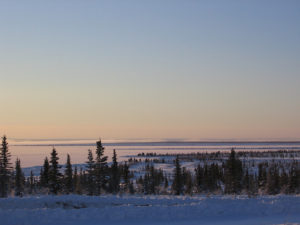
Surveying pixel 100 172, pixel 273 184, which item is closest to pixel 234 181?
pixel 273 184

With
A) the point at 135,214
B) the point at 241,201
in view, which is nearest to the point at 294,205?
the point at 241,201

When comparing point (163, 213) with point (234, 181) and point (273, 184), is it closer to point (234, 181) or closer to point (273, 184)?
point (234, 181)

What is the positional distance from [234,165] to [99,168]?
21764 mm

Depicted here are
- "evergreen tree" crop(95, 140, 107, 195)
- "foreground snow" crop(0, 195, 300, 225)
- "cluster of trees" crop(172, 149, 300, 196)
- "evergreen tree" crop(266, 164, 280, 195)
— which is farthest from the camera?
"evergreen tree" crop(95, 140, 107, 195)

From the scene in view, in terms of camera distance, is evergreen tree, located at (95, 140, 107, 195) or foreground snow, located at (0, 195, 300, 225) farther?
evergreen tree, located at (95, 140, 107, 195)

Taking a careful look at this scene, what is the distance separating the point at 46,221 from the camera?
1555cm

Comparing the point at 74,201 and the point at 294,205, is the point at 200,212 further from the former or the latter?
the point at 74,201

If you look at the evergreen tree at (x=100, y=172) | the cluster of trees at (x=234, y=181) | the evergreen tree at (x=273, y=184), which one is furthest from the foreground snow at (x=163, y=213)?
the evergreen tree at (x=100, y=172)

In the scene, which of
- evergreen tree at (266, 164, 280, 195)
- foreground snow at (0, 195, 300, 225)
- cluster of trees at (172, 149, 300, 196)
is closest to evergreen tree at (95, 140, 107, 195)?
cluster of trees at (172, 149, 300, 196)

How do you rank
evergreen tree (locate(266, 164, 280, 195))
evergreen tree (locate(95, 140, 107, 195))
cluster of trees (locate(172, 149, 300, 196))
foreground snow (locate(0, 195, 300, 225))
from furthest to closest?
1. evergreen tree (locate(95, 140, 107, 195))
2. cluster of trees (locate(172, 149, 300, 196))
3. evergreen tree (locate(266, 164, 280, 195))
4. foreground snow (locate(0, 195, 300, 225))

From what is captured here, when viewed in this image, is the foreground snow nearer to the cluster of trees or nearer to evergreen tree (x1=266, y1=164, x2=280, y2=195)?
evergreen tree (x1=266, y1=164, x2=280, y2=195)

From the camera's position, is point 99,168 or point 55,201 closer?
point 55,201

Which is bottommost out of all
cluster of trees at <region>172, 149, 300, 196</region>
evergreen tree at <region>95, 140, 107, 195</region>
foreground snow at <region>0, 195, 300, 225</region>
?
cluster of trees at <region>172, 149, 300, 196</region>

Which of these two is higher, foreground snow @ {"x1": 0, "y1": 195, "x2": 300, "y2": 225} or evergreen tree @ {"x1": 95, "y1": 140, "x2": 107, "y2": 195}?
foreground snow @ {"x1": 0, "y1": 195, "x2": 300, "y2": 225}
